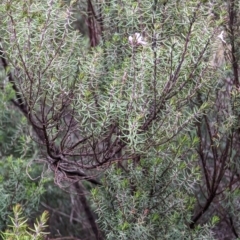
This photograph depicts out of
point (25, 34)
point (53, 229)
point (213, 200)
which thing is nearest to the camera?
point (25, 34)

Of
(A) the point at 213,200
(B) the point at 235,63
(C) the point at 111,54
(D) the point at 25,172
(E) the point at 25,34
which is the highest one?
(E) the point at 25,34

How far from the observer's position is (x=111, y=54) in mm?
3334

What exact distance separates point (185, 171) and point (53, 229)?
2347mm

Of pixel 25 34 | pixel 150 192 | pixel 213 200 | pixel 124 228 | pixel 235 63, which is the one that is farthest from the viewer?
pixel 213 200

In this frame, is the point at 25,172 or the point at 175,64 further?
the point at 25,172

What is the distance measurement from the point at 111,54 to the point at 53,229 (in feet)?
8.35

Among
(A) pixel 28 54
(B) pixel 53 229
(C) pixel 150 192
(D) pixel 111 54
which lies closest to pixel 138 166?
(C) pixel 150 192

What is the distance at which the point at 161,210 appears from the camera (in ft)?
10.9

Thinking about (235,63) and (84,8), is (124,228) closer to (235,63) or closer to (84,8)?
(235,63)

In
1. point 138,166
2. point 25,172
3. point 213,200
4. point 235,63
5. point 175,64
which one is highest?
point 175,64

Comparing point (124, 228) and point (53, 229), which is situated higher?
point (124, 228)

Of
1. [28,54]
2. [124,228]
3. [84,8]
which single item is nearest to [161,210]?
Result: [124,228]

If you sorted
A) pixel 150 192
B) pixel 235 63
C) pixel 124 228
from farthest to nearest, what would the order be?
pixel 235 63
pixel 150 192
pixel 124 228

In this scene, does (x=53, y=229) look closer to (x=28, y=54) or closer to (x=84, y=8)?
(x=84, y=8)
